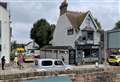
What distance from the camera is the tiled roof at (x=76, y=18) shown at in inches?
1947

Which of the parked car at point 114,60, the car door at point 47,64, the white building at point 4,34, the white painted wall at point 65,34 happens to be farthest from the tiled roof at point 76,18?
the car door at point 47,64

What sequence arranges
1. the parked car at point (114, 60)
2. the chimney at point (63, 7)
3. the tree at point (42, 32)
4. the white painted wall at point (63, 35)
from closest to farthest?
the parked car at point (114, 60) < the white painted wall at point (63, 35) < the chimney at point (63, 7) < the tree at point (42, 32)

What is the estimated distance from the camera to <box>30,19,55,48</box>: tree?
77.9 meters

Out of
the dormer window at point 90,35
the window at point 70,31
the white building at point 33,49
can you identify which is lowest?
the white building at point 33,49

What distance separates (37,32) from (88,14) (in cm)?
3346

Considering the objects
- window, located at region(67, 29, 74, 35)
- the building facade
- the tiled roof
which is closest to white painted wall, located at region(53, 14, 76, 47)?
window, located at region(67, 29, 74, 35)

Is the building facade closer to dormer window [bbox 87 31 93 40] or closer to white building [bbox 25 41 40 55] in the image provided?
dormer window [bbox 87 31 93 40]

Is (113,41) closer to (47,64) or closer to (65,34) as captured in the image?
(65,34)

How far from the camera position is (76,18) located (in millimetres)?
51156

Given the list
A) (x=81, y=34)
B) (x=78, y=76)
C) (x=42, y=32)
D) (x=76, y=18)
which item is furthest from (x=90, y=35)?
(x=78, y=76)

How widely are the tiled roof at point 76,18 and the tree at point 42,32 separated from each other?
25524 mm

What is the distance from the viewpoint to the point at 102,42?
173 feet

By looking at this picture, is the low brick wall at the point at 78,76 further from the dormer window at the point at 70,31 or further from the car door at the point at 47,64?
the dormer window at the point at 70,31

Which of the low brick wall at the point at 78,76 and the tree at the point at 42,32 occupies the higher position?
the tree at the point at 42,32
